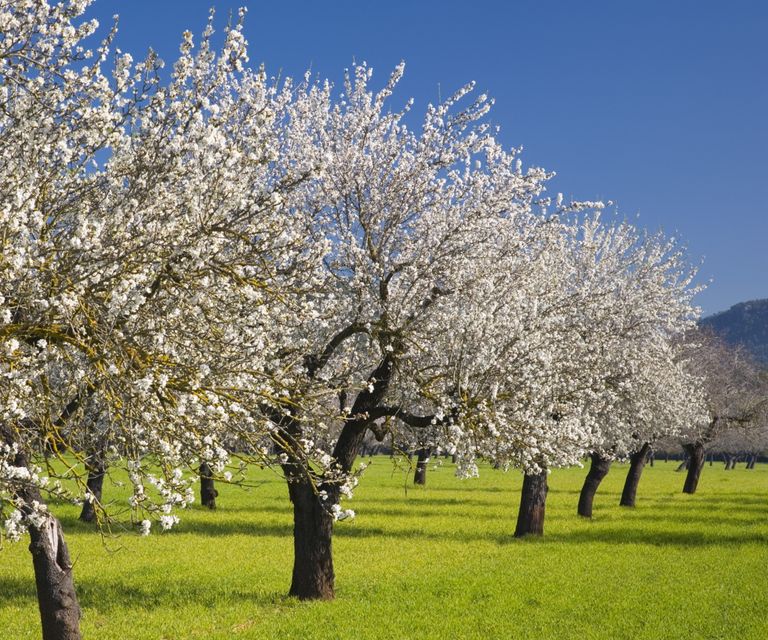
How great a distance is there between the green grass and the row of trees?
7.41 ft

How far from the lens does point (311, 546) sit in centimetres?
1770

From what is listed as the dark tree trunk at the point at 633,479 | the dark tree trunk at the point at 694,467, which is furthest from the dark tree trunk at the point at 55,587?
the dark tree trunk at the point at 694,467

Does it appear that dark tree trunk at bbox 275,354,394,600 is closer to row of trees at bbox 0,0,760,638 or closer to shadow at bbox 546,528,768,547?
row of trees at bbox 0,0,760,638

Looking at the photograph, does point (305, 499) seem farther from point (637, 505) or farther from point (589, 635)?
point (637, 505)

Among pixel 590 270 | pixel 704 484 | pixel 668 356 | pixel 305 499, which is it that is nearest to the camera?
pixel 305 499

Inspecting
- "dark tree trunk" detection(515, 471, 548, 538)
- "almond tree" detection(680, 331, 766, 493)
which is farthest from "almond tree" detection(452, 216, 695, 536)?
"almond tree" detection(680, 331, 766, 493)

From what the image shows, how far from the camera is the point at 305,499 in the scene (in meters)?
17.6

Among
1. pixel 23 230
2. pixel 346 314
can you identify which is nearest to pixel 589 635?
pixel 346 314

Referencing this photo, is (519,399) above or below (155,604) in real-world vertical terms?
above

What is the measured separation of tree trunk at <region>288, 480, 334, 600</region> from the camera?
17594mm

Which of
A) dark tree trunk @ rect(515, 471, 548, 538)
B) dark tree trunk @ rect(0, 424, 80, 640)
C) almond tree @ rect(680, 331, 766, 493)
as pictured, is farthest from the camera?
almond tree @ rect(680, 331, 766, 493)

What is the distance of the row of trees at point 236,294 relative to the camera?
26.7 feet

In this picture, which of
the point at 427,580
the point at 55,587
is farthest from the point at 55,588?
the point at 427,580

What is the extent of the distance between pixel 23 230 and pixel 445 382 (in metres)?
10.3
